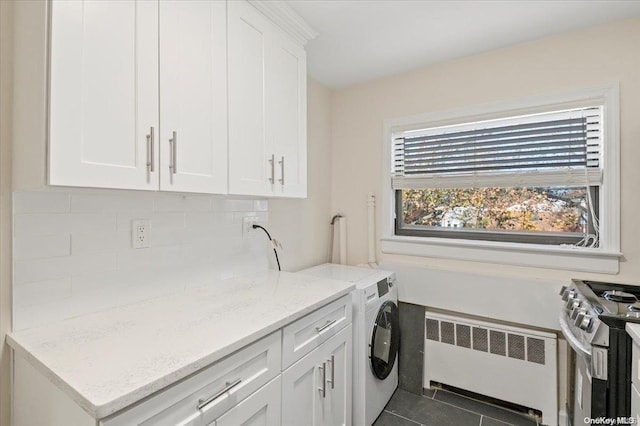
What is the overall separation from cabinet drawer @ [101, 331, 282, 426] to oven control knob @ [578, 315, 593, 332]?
131 cm

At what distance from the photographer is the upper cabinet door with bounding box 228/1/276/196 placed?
1.44 m

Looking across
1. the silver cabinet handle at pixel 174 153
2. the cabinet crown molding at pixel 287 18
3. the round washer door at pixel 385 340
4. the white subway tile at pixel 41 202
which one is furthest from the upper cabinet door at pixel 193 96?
the round washer door at pixel 385 340

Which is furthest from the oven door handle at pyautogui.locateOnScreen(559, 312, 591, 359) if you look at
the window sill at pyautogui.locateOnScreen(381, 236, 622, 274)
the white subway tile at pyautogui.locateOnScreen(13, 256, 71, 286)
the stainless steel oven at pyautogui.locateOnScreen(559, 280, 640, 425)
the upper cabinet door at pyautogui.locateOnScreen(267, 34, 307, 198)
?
the white subway tile at pyautogui.locateOnScreen(13, 256, 71, 286)

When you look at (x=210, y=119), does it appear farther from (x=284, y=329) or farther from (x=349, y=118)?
(x=349, y=118)

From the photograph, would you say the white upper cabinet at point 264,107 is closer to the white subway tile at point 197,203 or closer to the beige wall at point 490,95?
the white subway tile at point 197,203

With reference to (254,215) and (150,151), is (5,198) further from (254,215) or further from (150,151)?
(254,215)

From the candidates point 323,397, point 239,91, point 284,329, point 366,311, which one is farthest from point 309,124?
point 323,397

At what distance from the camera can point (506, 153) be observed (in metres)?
2.21

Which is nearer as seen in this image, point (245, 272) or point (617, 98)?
point (617, 98)

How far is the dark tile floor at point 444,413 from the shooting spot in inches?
79.6

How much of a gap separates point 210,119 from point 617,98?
2.27 meters

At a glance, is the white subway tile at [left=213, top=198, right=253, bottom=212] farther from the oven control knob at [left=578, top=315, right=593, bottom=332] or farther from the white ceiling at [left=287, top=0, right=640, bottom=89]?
the oven control knob at [left=578, top=315, right=593, bottom=332]

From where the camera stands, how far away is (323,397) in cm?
152

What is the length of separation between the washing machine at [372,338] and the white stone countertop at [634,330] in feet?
3.82
